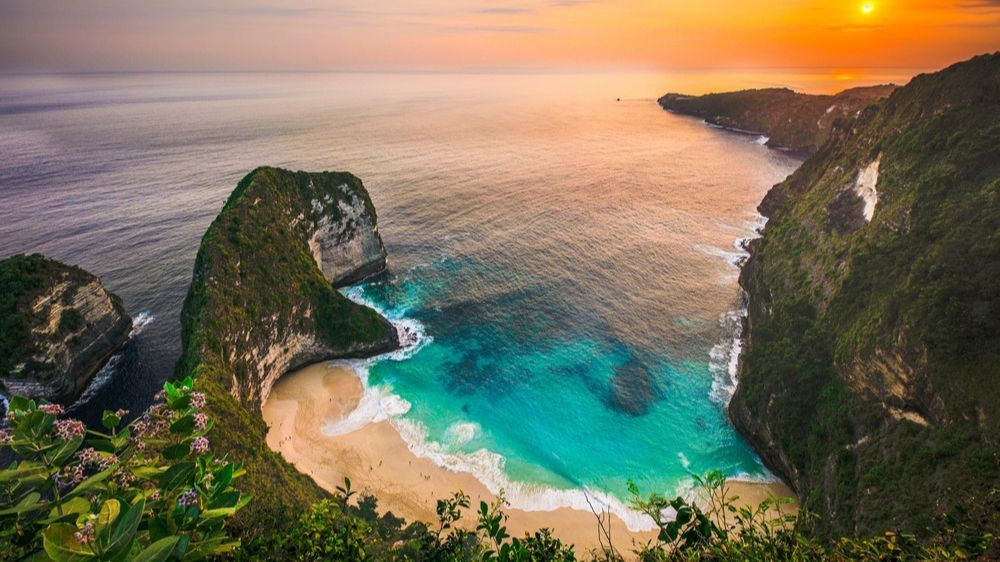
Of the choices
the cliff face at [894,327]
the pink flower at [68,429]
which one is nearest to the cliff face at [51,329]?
the pink flower at [68,429]

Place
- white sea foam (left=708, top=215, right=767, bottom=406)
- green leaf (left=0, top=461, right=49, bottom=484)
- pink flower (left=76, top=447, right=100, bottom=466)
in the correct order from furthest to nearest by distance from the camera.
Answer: white sea foam (left=708, top=215, right=767, bottom=406) < pink flower (left=76, top=447, right=100, bottom=466) < green leaf (left=0, top=461, right=49, bottom=484)

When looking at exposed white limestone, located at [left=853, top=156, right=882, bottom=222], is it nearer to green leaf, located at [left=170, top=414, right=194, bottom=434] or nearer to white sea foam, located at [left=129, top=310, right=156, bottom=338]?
green leaf, located at [left=170, top=414, right=194, bottom=434]

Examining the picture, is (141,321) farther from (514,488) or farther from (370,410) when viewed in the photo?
(514,488)

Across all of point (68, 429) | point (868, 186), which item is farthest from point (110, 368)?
point (868, 186)

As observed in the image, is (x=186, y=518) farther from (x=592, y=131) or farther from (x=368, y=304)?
(x=592, y=131)

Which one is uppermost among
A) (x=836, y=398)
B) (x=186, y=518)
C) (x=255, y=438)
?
(x=186, y=518)

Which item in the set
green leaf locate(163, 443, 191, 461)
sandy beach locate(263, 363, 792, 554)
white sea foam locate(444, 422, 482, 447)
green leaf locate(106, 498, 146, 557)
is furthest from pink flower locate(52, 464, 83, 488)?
white sea foam locate(444, 422, 482, 447)

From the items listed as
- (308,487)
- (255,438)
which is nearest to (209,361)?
(255,438)

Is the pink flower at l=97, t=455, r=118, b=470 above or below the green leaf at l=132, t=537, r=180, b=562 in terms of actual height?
below
